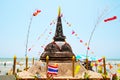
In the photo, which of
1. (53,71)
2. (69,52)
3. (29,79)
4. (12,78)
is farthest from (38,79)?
(12,78)

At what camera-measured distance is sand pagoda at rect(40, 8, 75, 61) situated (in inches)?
999

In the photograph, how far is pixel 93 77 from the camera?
21391 mm

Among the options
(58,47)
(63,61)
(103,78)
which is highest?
(58,47)

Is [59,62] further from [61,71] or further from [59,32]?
[59,32]

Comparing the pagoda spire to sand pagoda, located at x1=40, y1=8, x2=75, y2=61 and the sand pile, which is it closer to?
sand pagoda, located at x1=40, y1=8, x2=75, y2=61

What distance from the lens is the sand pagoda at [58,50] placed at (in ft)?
83.3

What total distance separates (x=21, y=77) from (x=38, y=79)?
6.13 ft

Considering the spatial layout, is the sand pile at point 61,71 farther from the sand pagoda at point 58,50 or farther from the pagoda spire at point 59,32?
the pagoda spire at point 59,32

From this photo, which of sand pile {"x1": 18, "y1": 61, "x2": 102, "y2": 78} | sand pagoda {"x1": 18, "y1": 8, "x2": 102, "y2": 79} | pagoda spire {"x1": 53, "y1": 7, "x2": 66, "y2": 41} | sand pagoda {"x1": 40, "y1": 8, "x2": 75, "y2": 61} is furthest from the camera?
pagoda spire {"x1": 53, "y1": 7, "x2": 66, "y2": 41}

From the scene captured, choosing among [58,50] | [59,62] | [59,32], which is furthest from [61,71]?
[59,32]

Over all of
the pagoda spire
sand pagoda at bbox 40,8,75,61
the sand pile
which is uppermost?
the pagoda spire

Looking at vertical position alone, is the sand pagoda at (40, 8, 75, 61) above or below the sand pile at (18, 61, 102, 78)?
above

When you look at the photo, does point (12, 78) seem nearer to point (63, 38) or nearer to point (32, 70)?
point (32, 70)

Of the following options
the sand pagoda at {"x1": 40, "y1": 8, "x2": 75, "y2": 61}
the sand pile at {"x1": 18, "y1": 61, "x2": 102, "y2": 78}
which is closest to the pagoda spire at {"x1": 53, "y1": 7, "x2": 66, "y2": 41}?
the sand pagoda at {"x1": 40, "y1": 8, "x2": 75, "y2": 61}
